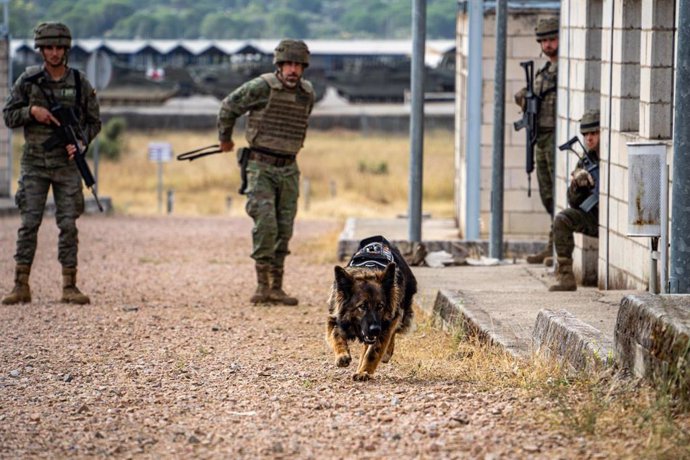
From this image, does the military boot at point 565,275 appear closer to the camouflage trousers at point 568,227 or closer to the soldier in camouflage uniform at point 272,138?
the camouflage trousers at point 568,227

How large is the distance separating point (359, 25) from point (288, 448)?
152512 mm

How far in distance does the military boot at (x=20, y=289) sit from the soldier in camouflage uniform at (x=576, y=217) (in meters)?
3.96

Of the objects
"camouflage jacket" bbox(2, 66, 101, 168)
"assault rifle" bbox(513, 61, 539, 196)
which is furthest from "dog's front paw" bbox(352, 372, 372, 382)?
"assault rifle" bbox(513, 61, 539, 196)

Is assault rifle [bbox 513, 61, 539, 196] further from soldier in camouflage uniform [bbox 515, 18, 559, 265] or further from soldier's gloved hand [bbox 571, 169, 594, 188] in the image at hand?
soldier's gloved hand [bbox 571, 169, 594, 188]

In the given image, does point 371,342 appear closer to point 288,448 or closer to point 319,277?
point 288,448

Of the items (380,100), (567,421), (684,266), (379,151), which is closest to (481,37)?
(684,266)

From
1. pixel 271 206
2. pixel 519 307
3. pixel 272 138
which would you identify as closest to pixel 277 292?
pixel 271 206

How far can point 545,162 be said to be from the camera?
1415 centimetres

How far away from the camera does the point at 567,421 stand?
6219 mm

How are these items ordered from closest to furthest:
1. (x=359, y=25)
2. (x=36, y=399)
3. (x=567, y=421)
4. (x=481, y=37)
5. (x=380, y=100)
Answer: (x=567, y=421)
(x=36, y=399)
(x=481, y=37)
(x=380, y=100)
(x=359, y=25)

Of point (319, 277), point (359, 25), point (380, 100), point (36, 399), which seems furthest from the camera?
point (359, 25)

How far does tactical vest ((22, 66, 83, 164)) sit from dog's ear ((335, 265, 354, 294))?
4.22m

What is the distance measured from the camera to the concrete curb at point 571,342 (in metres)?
7.14

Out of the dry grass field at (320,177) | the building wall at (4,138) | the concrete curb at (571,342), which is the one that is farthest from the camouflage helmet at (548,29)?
the dry grass field at (320,177)
